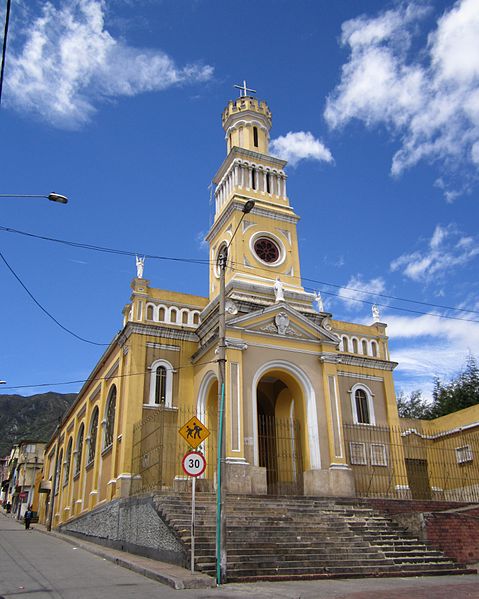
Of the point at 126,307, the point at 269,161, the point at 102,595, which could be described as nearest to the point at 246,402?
the point at 126,307

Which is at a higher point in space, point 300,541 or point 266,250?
point 266,250

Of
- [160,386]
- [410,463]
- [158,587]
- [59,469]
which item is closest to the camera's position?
[158,587]

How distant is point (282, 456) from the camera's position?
2278 cm

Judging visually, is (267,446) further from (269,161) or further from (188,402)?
(269,161)

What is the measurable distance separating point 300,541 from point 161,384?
11.0 m

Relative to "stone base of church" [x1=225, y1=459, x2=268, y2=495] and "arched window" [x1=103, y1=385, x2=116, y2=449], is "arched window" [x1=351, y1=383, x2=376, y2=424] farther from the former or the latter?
"arched window" [x1=103, y1=385, x2=116, y2=449]

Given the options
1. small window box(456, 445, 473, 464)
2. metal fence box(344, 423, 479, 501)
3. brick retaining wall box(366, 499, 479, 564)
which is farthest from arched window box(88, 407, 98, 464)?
small window box(456, 445, 473, 464)

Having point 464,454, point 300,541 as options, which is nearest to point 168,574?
point 300,541

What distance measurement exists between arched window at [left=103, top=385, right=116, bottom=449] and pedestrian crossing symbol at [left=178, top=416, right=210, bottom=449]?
12.8 m

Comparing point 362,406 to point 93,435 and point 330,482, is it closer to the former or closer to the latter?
point 330,482

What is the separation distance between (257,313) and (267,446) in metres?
5.24

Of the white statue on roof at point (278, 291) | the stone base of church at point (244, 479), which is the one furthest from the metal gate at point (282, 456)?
the white statue on roof at point (278, 291)

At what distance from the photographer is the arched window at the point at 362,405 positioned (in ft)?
87.6

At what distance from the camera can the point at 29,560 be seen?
603 inches
